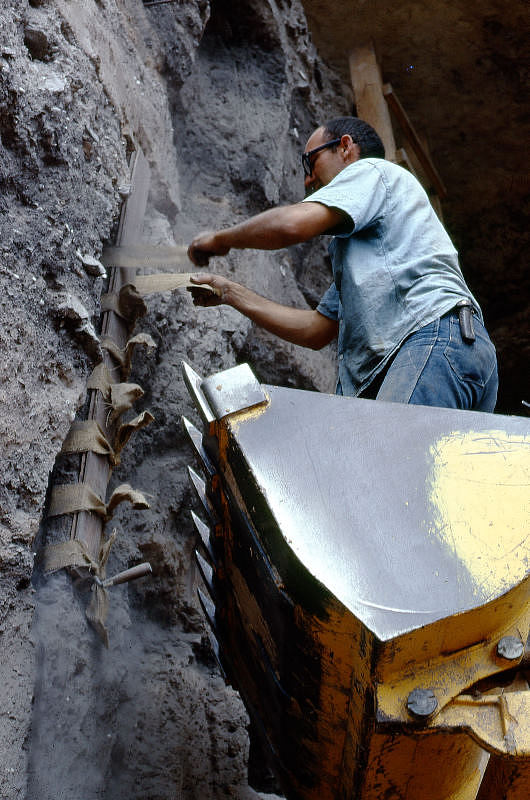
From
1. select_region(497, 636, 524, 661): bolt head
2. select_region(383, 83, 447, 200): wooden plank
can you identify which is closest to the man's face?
select_region(383, 83, 447, 200): wooden plank

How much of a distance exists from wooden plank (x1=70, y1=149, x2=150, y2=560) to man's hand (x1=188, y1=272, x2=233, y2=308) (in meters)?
0.20

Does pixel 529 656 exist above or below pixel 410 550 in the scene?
below

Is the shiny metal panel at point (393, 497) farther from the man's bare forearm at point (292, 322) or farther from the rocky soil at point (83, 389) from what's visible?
the man's bare forearm at point (292, 322)

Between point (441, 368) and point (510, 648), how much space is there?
78 centimetres

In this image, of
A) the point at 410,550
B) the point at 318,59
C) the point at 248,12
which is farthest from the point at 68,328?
the point at 318,59

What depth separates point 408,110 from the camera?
4.43 meters

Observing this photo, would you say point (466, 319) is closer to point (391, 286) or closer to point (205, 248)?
point (391, 286)

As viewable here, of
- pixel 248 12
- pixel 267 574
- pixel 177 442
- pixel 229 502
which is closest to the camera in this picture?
pixel 267 574

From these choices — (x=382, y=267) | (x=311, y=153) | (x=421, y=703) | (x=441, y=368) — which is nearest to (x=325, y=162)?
(x=311, y=153)

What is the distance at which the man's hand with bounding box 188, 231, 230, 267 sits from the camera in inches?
85.4

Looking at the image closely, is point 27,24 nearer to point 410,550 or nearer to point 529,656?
point 410,550

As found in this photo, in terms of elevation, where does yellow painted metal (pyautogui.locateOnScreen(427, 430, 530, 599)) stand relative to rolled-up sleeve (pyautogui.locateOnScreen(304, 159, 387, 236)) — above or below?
below

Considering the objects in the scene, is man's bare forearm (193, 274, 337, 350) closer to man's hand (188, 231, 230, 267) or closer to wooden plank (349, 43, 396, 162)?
man's hand (188, 231, 230, 267)

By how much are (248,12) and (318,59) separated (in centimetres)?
69
